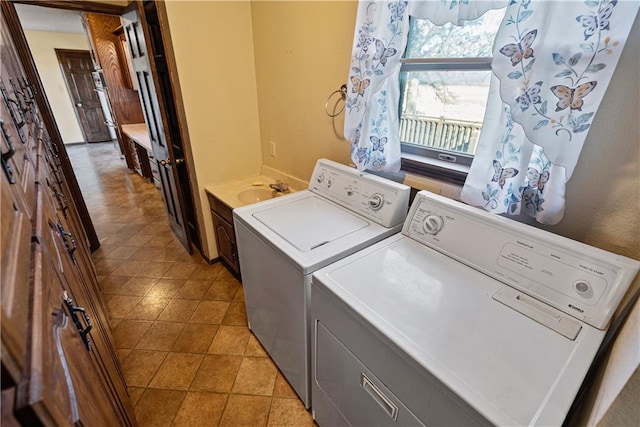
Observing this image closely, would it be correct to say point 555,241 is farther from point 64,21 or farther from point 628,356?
point 64,21

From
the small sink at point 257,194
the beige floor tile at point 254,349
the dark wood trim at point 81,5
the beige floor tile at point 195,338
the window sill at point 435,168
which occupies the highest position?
the dark wood trim at point 81,5

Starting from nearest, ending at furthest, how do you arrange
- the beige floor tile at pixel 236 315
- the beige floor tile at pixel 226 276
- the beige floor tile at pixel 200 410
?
the beige floor tile at pixel 200 410
the beige floor tile at pixel 236 315
the beige floor tile at pixel 226 276

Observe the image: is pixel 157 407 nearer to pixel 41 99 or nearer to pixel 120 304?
pixel 120 304

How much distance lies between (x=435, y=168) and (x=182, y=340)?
1823 mm

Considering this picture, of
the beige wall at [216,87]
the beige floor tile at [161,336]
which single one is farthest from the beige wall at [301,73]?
the beige floor tile at [161,336]

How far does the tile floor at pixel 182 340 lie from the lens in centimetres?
151

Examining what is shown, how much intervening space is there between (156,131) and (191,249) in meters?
1.07

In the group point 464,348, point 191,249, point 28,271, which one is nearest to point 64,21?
point 191,249

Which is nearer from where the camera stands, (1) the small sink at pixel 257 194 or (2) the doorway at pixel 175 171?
(2) the doorway at pixel 175 171

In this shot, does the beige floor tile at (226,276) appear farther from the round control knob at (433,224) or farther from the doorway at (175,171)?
the round control knob at (433,224)

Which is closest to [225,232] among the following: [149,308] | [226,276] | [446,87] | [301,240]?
[226,276]

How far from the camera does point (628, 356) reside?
1.91 ft

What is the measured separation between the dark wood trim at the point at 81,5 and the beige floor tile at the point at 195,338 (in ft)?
7.70

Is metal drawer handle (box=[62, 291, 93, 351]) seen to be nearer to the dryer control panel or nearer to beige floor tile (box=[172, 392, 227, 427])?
beige floor tile (box=[172, 392, 227, 427])
